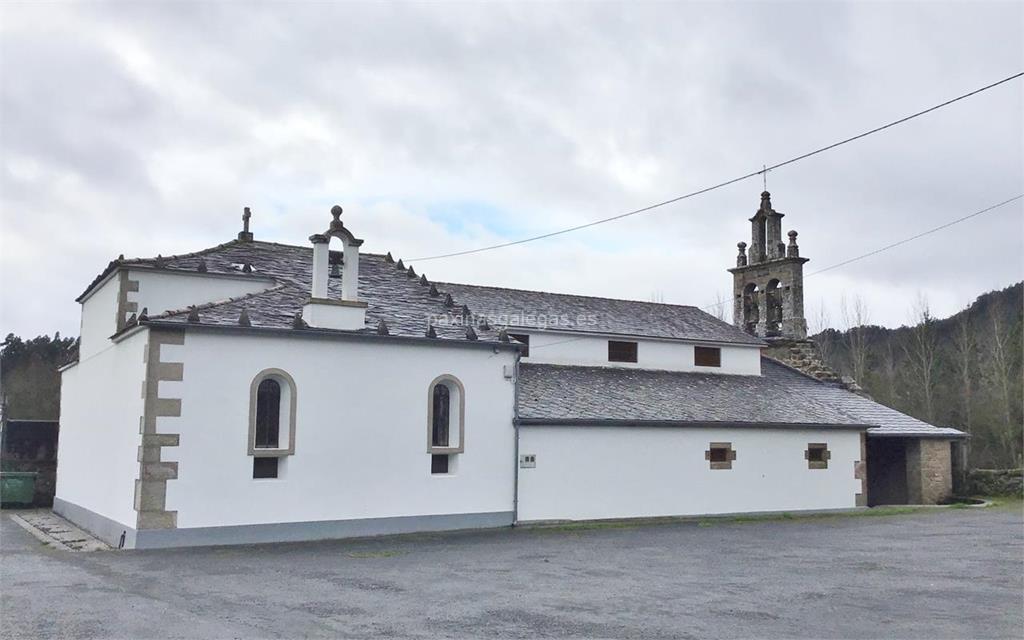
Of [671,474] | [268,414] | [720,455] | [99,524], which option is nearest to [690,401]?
[720,455]

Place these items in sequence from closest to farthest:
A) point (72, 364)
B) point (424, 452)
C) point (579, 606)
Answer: point (579, 606)
point (424, 452)
point (72, 364)

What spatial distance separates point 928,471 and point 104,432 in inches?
936

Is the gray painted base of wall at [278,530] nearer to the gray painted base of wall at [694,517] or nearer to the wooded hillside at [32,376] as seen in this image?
the gray painted base of wall at [694,517]

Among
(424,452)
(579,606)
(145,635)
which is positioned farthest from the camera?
(424,452)

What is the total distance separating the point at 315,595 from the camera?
35.8ft

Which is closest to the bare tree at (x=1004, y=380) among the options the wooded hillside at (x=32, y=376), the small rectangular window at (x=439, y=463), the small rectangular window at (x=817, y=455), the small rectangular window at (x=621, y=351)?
the small rectangular window at (x=817, y=455)

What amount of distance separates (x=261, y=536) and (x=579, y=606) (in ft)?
27.6

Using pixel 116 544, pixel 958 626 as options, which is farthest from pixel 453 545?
pixel 958 626

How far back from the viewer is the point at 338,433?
17500 millimetres

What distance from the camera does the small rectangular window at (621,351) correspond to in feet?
84.2

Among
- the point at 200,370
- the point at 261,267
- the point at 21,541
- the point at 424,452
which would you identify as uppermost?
the point at 261,267

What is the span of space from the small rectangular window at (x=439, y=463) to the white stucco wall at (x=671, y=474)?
74.5 inches

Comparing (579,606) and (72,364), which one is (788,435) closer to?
(579,606)

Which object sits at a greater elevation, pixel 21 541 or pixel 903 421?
pixel 903 421
